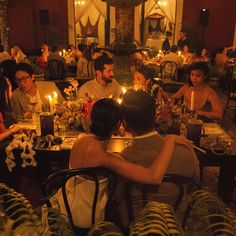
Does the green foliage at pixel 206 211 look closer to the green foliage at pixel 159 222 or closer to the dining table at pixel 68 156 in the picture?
the green foliage at pixel 159 222

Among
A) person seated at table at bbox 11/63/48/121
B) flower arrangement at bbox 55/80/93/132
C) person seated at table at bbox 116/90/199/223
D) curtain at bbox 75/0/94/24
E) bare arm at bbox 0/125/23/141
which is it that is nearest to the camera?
person seated at table at bbox 116/90/199/223

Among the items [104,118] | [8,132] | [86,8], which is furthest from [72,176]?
[86,8]

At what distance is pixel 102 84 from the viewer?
3.76m

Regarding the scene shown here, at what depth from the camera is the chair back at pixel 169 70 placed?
6742mm

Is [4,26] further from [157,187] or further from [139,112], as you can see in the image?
[157,187]

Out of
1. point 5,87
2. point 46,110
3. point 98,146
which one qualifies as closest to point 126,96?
point 98,146

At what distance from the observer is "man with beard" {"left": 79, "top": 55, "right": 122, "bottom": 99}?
11.8ft

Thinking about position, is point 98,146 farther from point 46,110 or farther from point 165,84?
point 165,84

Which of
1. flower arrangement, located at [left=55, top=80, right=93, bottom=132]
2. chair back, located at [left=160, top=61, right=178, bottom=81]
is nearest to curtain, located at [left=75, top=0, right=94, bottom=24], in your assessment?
chair back, located at [left=160, top=61, right=178, bottom=81]

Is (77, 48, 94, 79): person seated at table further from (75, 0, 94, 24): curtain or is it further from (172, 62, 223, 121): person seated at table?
(75, 0, 94, 24): curtain

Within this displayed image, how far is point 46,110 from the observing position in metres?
2.95

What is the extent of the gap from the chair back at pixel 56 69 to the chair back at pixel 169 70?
192 centimetres

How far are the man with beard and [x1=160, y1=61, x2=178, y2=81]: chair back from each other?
3.03 metres

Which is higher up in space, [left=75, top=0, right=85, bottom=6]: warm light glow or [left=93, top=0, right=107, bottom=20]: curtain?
[left=75, top=0, right=85, bottom=6]: warm light glow
